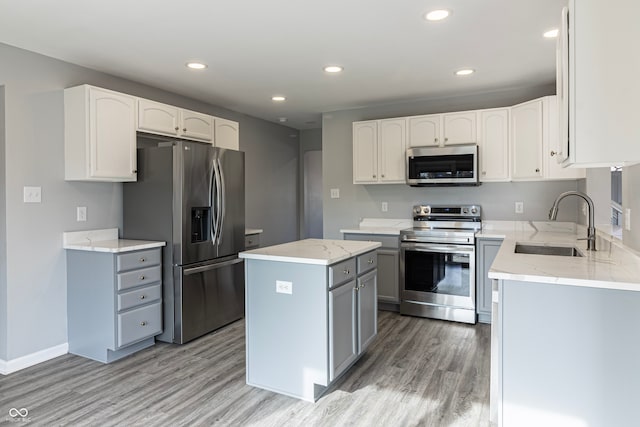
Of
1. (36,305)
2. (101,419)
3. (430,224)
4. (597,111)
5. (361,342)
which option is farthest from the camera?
(430,224)

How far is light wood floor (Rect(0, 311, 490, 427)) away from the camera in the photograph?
229 centimetres

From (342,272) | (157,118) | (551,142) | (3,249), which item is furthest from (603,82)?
(3,249)

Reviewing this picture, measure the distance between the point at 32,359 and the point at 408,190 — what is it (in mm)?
3963

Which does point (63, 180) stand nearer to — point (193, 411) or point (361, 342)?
point (193, 411)

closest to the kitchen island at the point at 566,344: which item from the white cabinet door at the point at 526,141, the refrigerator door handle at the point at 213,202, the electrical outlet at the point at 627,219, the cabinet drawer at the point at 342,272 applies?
the electrical outlet at the point at 627,219

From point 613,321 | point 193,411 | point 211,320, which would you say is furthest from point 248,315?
point 613,321

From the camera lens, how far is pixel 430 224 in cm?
465

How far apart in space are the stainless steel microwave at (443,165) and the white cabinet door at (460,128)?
0.40ft

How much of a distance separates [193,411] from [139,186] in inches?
82.1

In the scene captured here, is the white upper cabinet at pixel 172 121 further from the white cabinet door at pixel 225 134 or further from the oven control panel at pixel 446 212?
the oven control panel at pixel 446 212

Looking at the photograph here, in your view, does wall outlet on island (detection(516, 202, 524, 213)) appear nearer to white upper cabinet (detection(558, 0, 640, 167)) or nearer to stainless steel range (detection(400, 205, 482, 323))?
stainless steel range (detection(400, 205, 482, 323))

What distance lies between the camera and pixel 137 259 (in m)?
3.25

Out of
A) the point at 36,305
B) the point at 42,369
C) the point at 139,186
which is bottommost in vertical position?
the point at 42,369

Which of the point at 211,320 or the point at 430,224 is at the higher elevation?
the point at 430,224
